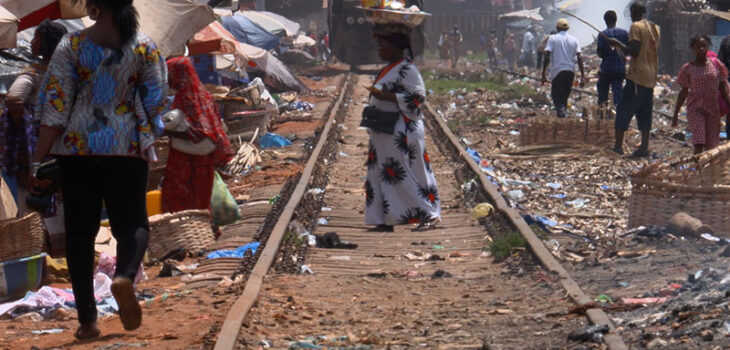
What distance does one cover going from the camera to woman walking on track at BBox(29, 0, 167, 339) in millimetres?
4711

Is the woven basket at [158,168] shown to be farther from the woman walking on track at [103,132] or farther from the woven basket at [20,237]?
the woman walking on track at [103,132]

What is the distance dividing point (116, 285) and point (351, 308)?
1.80 metres

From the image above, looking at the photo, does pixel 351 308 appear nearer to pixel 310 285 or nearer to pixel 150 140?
pixel 310 285

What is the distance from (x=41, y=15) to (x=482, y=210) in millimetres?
4294

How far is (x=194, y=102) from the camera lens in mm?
7535

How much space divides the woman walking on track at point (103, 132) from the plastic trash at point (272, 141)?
1083cm

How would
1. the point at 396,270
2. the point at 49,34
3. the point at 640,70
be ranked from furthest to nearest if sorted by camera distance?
the point at 640,70 < the point at 396,270 < the point at 49,34

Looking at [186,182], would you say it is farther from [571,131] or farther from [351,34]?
[351,34]

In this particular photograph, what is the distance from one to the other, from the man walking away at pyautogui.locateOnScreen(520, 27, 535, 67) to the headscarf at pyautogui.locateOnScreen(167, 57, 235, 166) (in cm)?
3140

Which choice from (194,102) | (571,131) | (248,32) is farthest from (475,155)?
(248,32)

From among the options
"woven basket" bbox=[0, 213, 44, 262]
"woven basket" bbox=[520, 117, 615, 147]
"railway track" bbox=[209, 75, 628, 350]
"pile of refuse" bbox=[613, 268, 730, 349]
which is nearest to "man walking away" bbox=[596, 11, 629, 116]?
"woven basket" bbox=[520, 117, 615, 147]

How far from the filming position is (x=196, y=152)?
7.77 meters

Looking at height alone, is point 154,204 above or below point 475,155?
above

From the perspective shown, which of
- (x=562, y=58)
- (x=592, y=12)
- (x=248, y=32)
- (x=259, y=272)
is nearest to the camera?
(x=259, y=272)
